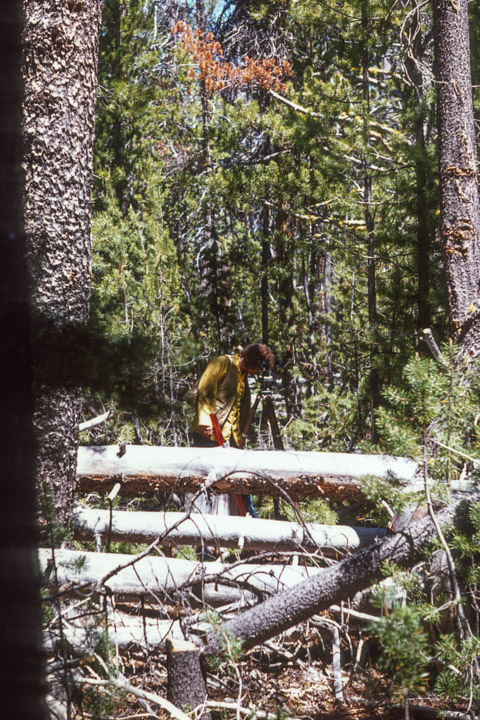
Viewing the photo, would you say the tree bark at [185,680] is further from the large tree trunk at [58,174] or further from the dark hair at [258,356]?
the dark hair at [258,356]

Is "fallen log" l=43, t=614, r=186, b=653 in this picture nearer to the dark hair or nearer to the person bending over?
the person bending over

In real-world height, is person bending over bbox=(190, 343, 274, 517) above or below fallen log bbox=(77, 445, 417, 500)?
above

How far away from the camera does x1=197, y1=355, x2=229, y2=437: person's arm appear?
5223 millimetres

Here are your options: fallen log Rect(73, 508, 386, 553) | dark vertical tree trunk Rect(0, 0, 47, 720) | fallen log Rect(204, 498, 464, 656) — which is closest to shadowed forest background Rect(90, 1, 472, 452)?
dark vertical tree trunk Rect(0, 0, 47, 720)

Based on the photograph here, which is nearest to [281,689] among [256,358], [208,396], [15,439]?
[15,439]

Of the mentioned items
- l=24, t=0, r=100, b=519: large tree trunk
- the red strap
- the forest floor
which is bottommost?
the forest floor

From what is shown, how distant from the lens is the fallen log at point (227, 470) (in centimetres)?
435

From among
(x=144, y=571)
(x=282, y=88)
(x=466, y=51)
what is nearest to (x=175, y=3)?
(x=282, y=88)

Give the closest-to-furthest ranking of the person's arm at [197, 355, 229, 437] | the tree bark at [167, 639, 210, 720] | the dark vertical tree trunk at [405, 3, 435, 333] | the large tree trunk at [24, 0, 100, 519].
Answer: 1. the tree bark at [167, 639, 210, 720]
2. the large tree trunk at [24, 0, 100, 519]
3. the person's arm at [197, 355, 229, 437]
4. the dark vertical tree trunk at [405, 3, 435, 333]

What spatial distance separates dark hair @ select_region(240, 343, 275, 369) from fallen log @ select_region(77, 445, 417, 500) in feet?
3.21

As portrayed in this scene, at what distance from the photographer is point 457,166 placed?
187 inches

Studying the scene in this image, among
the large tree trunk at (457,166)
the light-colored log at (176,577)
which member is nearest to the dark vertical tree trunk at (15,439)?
the light-colored log at (176,577)

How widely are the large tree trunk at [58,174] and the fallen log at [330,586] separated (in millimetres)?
1454

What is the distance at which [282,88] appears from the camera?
8.83m
